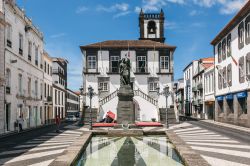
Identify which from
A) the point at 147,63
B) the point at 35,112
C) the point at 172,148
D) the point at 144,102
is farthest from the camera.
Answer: the point at 147,63

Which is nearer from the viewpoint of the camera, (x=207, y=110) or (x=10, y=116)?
(x=10, y=116)

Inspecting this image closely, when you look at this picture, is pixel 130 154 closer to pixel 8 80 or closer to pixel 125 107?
pixel 125 107

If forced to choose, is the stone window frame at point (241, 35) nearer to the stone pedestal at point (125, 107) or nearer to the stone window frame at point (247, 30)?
the stone window frame at point (247, 30)

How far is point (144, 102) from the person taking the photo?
132ft

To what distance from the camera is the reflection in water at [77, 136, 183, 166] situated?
11.4m

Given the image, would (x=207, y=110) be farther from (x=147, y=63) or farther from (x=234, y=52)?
(x=234, y=52)

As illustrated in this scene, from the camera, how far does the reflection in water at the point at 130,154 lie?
11.4 meters

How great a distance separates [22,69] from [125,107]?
14919 mm

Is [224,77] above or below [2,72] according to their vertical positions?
above

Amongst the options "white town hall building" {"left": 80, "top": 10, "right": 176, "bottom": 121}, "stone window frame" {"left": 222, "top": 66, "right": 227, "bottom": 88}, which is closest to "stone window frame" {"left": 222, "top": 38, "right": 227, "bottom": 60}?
"stone window frame" {"left": 222, "top": 66, "right": 227, "bottom": 88}

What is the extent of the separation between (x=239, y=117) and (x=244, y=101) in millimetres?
1770

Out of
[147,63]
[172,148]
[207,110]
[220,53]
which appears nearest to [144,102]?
[147,63]

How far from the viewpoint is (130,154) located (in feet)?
42.9

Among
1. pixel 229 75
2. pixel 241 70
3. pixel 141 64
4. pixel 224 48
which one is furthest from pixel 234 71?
pixel 141 64
